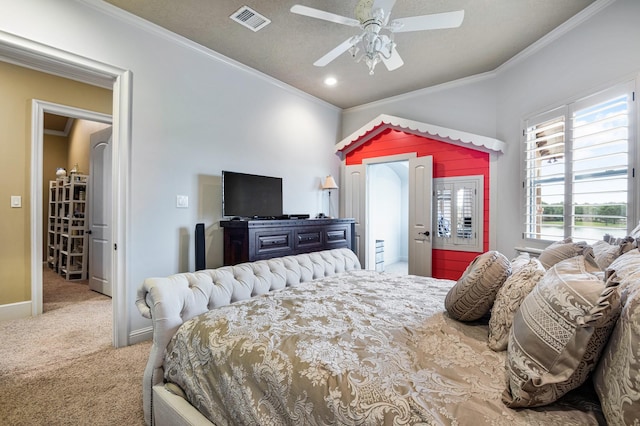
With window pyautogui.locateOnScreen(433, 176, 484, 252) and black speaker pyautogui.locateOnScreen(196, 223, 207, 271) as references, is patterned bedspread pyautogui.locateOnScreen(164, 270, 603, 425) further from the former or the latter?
window pyautogui.locateOnScreen(433, 176, 484, 252)

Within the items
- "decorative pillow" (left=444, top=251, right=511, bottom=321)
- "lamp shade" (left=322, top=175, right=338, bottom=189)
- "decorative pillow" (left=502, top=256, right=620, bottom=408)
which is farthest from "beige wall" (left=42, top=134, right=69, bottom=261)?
"decorative pillow" (left=502, top=256, right=620, bottom=408)

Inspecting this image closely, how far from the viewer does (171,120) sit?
9.82 feet

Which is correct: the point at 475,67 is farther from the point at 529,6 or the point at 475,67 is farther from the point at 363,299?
the point at 363,299

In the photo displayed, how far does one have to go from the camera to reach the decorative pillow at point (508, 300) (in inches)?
46.4

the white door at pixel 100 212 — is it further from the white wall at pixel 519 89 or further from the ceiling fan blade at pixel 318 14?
the white wall at pixel 519 89

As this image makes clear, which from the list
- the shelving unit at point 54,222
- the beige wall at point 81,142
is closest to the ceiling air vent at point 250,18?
the beige wall at point 81,142

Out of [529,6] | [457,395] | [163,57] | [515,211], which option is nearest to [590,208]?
[515,211]

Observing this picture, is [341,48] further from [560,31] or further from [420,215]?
[420,215]

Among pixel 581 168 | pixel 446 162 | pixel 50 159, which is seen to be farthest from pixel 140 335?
pixel 50 159

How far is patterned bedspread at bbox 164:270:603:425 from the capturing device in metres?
0.83

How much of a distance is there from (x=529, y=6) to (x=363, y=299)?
2.80 meters

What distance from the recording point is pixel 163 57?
Result: 2922 mm

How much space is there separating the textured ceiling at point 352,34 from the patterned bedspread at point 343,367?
2462 millimetres

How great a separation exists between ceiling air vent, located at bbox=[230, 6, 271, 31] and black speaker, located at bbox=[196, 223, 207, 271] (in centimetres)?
201
